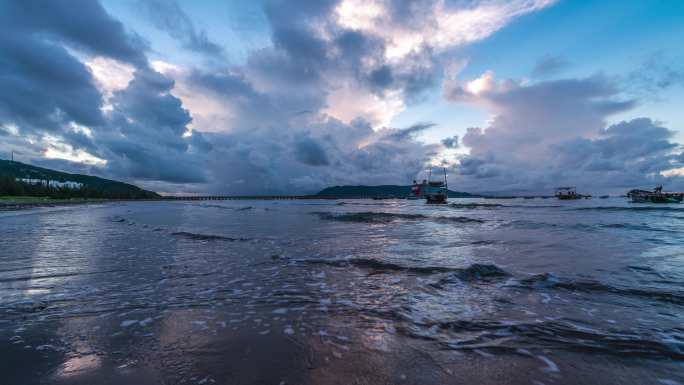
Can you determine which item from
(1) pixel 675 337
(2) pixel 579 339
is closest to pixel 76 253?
(2) pixel 579 339

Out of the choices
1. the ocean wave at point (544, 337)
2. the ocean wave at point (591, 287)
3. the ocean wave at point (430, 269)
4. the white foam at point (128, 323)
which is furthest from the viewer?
the ocean wave at point (430, 269)

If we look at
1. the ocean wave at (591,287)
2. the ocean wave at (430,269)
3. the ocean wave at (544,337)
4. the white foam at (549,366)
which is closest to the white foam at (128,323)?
the ocean wave at (544,337)

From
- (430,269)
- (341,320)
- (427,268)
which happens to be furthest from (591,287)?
(341,320)

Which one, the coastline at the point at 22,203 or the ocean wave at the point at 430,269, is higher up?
the coastline at the point at 22,203

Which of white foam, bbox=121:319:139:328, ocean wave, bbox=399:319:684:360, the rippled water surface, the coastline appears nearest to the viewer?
the rippled water surface

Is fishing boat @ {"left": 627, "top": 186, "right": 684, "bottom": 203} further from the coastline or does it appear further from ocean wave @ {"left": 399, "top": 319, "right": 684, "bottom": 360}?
the coastline

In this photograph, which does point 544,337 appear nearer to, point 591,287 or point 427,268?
point 591,287

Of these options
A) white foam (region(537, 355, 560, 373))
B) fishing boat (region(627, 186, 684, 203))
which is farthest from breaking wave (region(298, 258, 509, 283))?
fishing boat (region(627, 186, 684, 203))

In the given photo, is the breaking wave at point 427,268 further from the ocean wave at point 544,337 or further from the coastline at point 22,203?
the coastline at point 22,203

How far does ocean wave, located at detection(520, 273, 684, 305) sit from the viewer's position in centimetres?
661

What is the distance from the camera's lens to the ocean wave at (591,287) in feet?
21.7

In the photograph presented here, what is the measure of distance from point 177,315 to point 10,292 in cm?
441

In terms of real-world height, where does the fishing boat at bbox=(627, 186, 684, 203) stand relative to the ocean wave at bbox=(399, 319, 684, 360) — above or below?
above

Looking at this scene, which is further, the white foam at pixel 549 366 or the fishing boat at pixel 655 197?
the fishing boat at pixel 655 197
